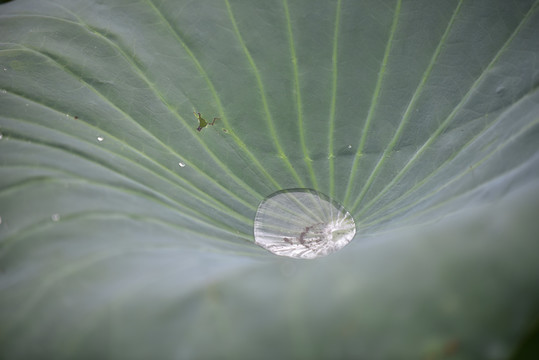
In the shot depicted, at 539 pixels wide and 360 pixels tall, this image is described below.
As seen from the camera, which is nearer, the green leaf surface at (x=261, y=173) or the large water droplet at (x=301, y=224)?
the green leaf surface at (x=261, y=173)

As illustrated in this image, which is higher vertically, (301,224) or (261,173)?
(261,173)

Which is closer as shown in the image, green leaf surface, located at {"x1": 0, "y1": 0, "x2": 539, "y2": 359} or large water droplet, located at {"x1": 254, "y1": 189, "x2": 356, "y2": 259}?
green leaf surface, located at {"x1": 0, "y1": 0, "x2": 539, "y2": 359}

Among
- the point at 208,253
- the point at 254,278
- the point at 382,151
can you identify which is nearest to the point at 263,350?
the point at 254,278

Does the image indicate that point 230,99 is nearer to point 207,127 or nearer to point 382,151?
point 207,127
